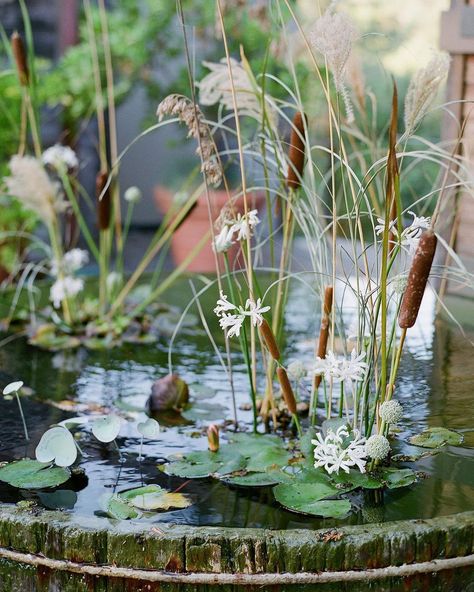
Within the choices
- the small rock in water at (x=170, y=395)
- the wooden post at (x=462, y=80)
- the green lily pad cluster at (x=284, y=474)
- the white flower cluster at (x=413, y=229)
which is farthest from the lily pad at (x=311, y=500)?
the wooden post at (x=462, y=80)

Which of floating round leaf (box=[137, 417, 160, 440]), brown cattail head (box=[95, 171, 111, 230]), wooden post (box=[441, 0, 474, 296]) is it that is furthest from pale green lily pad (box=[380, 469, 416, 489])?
wooden post (box=[441, 0, 474, 296])

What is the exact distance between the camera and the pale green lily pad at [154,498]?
4.35 feet

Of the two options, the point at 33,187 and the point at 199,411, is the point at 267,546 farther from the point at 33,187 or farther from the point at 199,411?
the point at 33,187

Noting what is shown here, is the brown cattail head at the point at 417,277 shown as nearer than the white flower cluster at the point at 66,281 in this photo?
Yes

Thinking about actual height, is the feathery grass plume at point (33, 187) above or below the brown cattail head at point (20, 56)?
below

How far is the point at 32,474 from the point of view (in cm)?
143

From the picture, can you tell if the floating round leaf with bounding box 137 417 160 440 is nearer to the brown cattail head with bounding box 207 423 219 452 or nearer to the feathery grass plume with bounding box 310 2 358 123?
the brown cattail head with bounding box 207 423 219 452

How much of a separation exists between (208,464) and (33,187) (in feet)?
3.43

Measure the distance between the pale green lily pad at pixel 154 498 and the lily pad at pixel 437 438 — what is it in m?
0.42

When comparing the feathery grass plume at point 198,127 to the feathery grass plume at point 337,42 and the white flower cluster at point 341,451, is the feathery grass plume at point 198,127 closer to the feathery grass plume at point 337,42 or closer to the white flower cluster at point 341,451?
the feathery grass plume at point 337,42

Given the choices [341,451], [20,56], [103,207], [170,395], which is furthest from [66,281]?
[341,451]

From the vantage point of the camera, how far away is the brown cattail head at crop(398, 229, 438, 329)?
1192 mm

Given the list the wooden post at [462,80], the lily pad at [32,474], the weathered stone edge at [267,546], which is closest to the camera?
the weathered stone edge at [267,546]

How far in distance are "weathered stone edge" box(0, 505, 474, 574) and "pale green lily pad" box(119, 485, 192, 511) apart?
0.37 feet
